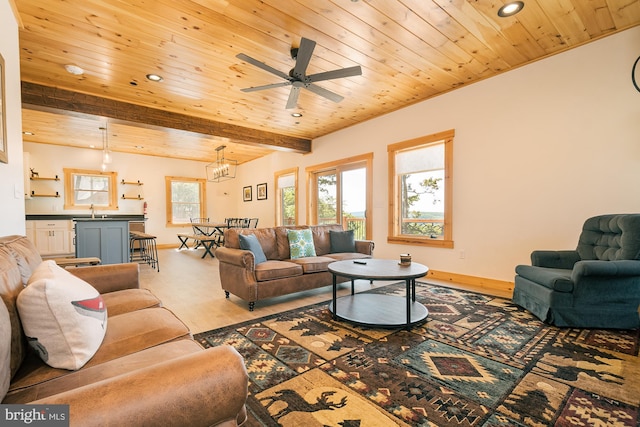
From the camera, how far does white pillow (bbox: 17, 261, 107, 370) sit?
973 mm

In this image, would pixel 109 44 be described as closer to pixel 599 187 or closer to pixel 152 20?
pixel 152 20

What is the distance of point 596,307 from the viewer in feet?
7.82

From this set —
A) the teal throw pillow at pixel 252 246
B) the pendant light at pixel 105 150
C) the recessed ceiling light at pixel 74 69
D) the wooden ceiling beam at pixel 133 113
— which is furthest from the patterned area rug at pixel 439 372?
the pendant light at pixel 105 150

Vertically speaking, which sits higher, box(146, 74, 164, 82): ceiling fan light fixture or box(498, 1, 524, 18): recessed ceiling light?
box(498, 1, 524, 18): recessed ceiling light

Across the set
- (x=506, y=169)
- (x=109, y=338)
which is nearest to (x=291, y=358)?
(x=109, y=338)

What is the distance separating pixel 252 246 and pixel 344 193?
3.12m

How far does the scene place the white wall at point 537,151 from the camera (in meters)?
2.90

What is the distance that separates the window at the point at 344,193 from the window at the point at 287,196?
1.87 ft

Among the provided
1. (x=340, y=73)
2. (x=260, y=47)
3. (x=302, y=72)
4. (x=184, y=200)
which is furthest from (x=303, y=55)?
(x=184, y=200)

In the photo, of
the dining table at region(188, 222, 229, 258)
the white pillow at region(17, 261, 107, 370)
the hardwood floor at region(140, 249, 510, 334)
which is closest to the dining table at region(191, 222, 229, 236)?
the dining table at region(188, 222, 229, 258)

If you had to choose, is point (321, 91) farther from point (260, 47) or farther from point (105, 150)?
point (105, 150)

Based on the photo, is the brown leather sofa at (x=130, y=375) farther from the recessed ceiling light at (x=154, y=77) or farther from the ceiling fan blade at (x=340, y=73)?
the recessed ceiling light at (x=154, y=77)

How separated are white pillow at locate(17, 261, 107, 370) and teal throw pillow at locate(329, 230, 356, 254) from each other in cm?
329

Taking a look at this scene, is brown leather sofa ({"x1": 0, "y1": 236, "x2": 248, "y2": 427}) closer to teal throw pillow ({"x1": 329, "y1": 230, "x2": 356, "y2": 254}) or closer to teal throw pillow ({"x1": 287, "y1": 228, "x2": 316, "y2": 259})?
teal throw pillow ({"x1": 287, "y1": 228, "x2": 316, "y2": 259})
